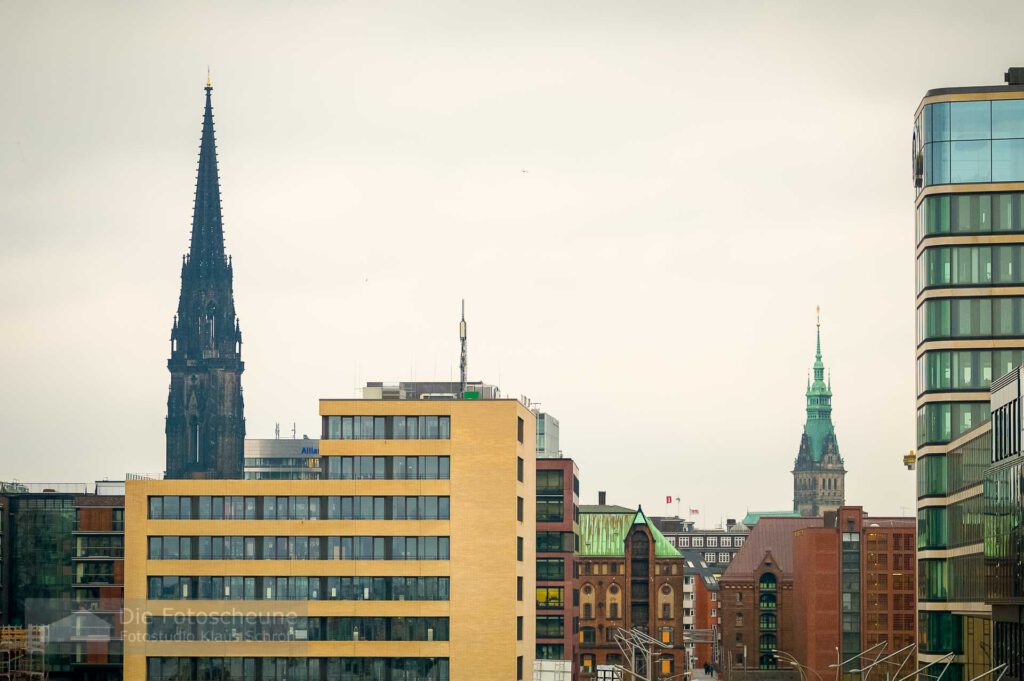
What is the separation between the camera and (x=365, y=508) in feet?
409

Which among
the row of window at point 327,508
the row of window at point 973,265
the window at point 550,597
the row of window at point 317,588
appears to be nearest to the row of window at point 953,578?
the row of window at point 973,265

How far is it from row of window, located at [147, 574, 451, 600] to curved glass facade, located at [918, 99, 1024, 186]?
44485 millimetres

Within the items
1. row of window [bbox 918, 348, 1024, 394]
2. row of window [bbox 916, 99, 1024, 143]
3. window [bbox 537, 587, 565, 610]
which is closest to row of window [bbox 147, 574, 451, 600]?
row of window [bbox 918, 348, 1024, 394]

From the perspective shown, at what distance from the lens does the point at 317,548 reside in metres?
125

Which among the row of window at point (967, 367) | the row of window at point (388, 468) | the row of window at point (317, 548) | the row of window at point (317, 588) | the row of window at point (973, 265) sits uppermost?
the row of window at point (973, 265)

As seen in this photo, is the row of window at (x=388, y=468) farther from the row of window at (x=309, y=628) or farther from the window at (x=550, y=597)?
the window at (x=550, y=597)

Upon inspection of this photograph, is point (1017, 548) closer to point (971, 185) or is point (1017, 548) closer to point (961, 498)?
point (961, 498)

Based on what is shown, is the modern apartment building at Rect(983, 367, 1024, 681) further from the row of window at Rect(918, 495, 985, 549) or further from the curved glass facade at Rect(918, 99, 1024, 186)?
the curved glass facade at Rect(918, 99, 1024, 186)

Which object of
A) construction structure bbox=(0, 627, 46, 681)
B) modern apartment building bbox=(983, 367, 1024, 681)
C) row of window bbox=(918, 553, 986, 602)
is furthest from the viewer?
construction structure bbox=(0, 627, 46, 681)

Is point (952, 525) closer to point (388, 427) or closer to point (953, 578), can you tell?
point (953, 578)

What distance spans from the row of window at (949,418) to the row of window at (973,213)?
38.3ft

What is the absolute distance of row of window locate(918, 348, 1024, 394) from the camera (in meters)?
120

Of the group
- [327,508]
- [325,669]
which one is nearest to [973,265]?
[327,508]

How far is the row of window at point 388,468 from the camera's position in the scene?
409 ft
